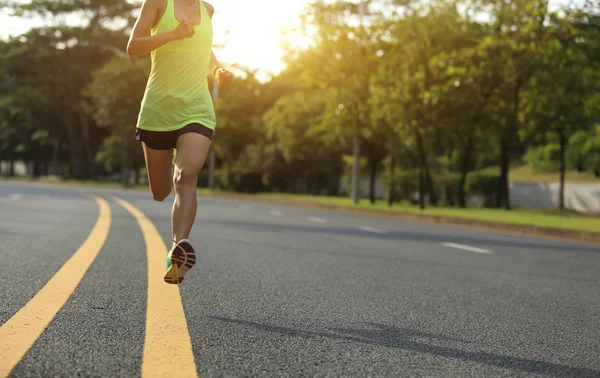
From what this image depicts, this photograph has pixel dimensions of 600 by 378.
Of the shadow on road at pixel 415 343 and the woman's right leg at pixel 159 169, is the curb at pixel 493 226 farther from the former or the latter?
the shadow on road at pixel 415 343

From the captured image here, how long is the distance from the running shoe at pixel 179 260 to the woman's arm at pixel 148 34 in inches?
47.5

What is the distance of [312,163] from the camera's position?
172 feet

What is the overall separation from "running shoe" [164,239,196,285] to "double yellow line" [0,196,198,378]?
0.23 m

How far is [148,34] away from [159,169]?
91cm

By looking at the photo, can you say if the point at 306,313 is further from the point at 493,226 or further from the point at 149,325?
the point at 493,226

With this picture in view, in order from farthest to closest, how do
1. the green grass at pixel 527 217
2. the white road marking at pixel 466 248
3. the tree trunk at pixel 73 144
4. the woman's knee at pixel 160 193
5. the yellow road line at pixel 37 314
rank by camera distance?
the tree trunk at pixel 73 144 < the green grass at pixel 527 217 < the white road marking at pixel 466 248 < the woman's knee at pixel 160 193 < the yellow road line at pixel 37 314

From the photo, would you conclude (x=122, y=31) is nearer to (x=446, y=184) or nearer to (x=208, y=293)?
(x=446, y=184)

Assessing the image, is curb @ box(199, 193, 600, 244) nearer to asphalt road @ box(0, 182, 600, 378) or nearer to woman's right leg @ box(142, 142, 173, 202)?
asphalt road @ box(0, 182, 600, 378)

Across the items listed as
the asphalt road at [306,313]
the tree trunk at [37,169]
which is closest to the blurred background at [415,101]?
the asphalt road at [306,313]

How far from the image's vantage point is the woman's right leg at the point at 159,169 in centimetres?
565

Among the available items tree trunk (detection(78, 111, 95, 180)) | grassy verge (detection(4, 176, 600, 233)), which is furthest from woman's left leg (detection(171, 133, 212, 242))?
tree trunk (detection(78, 111, 95, 180))

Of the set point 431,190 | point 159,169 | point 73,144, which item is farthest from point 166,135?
point 73,144

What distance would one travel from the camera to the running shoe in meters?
4.97

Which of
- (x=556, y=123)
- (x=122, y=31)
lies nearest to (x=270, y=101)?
→ (x=122, y=31)
